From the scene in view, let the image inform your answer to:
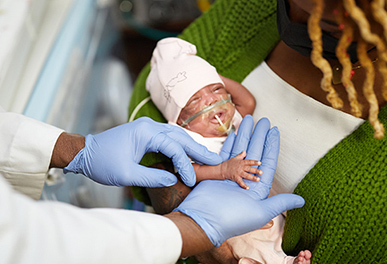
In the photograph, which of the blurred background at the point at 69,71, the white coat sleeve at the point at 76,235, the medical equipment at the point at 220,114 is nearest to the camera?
the white coat sleeve at the point at 76,235

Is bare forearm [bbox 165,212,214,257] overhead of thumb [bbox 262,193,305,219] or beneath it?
beneath

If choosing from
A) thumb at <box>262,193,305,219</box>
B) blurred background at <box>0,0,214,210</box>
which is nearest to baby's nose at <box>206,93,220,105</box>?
thumb at <box>262,193,305,219</box>

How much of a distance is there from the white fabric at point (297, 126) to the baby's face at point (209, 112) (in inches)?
4.1

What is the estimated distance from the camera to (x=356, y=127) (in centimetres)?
90

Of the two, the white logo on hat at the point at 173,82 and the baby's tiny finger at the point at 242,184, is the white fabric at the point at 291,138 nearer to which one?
the baby's tiny finger at the point at 242,184

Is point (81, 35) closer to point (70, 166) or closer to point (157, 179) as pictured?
point (70, 166)

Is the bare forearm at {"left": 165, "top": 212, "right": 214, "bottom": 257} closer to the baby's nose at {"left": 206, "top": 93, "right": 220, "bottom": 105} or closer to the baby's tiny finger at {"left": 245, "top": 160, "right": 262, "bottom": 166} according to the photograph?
the baby's tiny finger at {"left": 245, "top": 160, "right": 262, "bottom": 166}

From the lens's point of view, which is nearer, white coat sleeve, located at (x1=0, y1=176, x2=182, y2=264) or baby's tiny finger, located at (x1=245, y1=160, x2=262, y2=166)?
white coat sleeve, located at (x1=0, y1=176, x2=182, y2=264)

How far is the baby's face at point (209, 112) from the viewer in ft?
3.59

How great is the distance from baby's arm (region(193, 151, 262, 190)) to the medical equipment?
134 millimetres

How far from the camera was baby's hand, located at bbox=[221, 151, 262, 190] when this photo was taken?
0.93 meters

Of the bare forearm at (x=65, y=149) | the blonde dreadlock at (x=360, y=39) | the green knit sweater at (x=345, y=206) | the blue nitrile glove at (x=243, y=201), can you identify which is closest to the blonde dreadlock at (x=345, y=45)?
the blonde dreadlock at (x=360, y=39)

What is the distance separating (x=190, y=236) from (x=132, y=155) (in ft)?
0.90

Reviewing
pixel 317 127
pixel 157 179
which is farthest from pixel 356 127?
pixel 157 179
